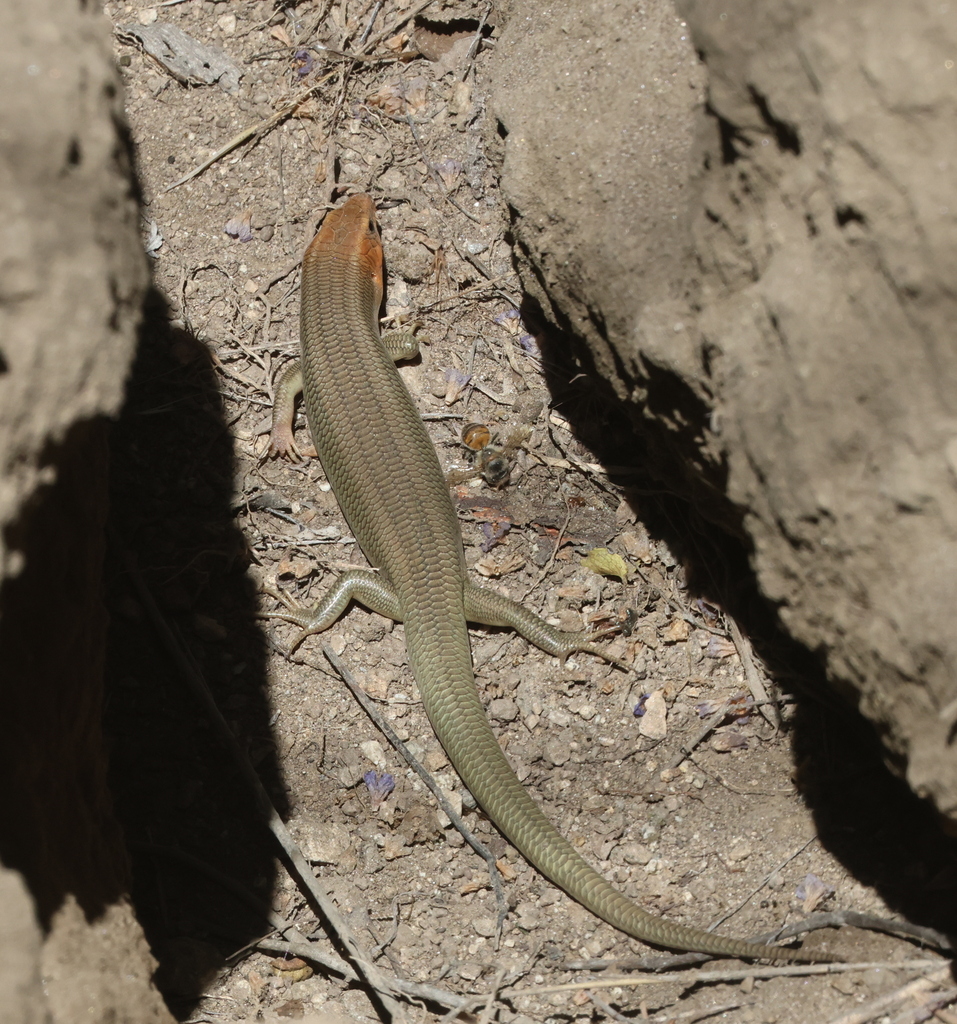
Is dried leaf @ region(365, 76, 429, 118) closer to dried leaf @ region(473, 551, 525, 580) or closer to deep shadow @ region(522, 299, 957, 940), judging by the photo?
deep shadow @ region(522, 299, 957, 940)

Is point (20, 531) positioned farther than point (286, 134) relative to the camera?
No

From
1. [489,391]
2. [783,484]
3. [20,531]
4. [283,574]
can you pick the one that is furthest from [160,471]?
[783,484]

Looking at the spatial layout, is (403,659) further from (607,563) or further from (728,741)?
(728,741)

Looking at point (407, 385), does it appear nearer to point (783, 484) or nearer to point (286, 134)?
point (286, 134)

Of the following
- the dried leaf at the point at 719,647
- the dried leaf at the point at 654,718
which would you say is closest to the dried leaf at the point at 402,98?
the dried leaf at the point at 719,647

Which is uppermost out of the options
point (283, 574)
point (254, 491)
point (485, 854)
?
point (254, 491)

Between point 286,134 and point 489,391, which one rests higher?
point 286,134

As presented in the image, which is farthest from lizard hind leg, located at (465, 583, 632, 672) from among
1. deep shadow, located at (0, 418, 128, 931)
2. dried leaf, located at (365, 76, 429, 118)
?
dried leaf, located at (365, 76, 429, 118)
